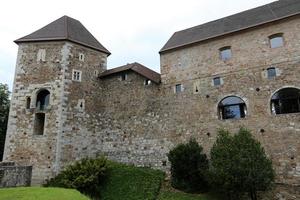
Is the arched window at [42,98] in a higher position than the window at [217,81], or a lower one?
lower

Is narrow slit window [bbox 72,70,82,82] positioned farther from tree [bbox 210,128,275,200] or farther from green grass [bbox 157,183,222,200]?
tree [bbox 210,128,275,200]

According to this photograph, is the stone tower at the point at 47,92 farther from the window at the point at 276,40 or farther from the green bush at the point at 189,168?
the window at the point at 276,40

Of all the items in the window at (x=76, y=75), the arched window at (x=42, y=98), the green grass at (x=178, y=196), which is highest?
the window at (x=76, y=75)

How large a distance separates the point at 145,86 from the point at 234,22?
746 cm

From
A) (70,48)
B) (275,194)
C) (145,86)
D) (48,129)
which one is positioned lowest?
(275,194)

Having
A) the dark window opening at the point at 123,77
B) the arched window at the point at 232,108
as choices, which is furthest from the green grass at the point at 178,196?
the dark window opening at the point at 123,77

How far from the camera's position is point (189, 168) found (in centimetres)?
1402

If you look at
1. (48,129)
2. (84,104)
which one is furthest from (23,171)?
(84,104)

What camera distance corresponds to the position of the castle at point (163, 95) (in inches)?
567

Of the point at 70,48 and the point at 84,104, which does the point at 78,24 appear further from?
the point at 84,104

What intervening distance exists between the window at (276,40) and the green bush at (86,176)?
11.9 metres

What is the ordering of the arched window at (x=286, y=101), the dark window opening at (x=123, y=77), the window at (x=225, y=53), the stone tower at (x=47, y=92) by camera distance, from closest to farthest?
the arched window at (x=286, y=101) → the window at (x=225, y=53) → the stone tower at (x=47, y=92) → the dark window opening at (x=123, y=77)

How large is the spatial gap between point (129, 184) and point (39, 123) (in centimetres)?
821

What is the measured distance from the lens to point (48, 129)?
1731cm
